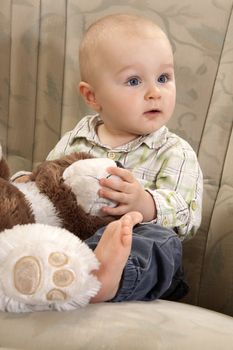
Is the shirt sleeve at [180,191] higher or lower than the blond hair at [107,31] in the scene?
lower

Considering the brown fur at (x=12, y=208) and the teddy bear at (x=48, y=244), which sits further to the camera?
→ the brown fur at (x=12, y=208)

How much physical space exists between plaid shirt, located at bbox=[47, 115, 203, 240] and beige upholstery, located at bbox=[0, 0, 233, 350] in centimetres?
9

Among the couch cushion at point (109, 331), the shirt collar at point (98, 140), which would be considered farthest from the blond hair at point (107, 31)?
the couch cushion at point (109, 331)

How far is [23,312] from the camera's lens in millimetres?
770

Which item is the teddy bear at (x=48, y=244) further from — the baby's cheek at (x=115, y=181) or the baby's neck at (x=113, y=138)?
the baby's neck at (x=113, y=138)

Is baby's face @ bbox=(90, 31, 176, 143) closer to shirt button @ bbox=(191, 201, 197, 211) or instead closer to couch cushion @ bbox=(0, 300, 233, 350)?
shirt button @ bbox=(191, 201, 197, 211)

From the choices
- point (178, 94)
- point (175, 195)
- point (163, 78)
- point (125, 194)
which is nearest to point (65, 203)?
point (125, 194)

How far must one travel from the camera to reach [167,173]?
1.17m

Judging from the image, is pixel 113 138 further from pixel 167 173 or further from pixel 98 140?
pixel 167 173

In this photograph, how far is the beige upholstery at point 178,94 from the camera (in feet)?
4.05

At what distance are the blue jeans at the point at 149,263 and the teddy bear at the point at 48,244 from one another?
0.24 feet

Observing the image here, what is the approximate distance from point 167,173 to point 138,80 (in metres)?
0.19

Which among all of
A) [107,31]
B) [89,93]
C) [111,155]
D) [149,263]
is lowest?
[149,263]

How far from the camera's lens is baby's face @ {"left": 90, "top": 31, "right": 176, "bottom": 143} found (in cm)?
116
